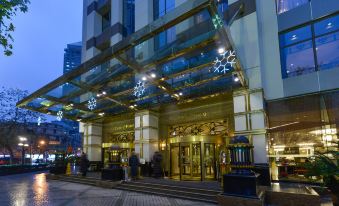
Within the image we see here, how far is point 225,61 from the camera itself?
9898 millimetres

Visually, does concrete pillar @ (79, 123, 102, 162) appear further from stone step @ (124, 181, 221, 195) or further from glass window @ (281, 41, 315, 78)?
glass window @ (281, 41, 315, 78)

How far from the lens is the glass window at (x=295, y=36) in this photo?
37.8 feet

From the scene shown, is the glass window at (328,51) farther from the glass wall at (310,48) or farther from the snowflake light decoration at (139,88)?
the snowflake light decoration at (139,88)

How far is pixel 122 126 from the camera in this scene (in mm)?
19203

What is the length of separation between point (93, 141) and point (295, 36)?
52.3ft

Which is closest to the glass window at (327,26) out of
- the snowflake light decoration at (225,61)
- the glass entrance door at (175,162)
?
the snowflake light decoration at (225,61)

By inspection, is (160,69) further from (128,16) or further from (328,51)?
(128,16)

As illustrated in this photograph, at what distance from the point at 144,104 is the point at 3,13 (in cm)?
950

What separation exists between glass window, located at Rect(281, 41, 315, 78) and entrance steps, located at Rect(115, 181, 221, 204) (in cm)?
640

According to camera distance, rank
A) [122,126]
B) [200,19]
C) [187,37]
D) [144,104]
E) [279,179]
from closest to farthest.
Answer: [200,19], [187,37], [279,179], [144,104], [122,126]

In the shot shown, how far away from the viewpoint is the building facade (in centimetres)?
918

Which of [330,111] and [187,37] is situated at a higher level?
[187,37]

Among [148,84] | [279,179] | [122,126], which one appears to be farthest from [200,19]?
[122,126]

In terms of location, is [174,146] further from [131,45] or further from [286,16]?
[286,16]
